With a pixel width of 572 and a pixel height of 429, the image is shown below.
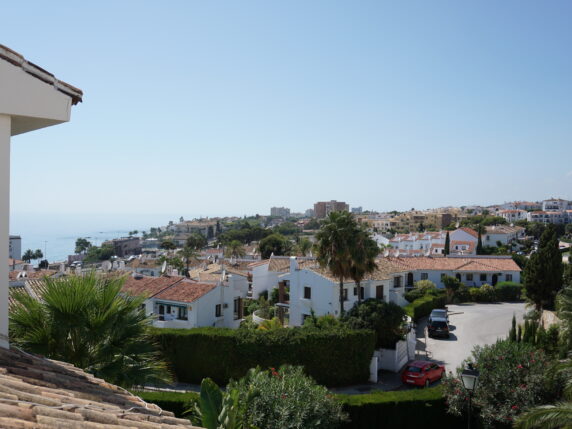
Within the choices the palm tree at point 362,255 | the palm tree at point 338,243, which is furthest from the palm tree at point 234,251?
the palm tree at point 338,243

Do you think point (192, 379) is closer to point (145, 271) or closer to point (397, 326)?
point (397, 326)

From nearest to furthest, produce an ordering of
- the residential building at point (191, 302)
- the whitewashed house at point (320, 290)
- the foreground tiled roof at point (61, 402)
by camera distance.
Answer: the foreground tiled roof at point (61, 402) < the residential building at point (191, 302) < the whitewashed house at point (320, 290)

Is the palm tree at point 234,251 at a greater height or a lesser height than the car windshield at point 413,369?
greater

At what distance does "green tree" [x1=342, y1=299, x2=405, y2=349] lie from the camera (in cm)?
2702

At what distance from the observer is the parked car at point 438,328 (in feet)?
111

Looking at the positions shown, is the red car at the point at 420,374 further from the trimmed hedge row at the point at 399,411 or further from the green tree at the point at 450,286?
the green tree at the point at 450,286

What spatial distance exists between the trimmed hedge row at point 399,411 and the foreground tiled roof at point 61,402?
42.3ft

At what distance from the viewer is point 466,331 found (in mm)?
35812

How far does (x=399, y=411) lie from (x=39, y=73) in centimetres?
1575

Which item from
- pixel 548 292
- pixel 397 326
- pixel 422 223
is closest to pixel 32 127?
pixel 397 326

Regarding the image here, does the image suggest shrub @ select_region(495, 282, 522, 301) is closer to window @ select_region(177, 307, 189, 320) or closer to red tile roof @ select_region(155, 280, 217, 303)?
red tile roof @ select_region(155, 280, 217, 303)

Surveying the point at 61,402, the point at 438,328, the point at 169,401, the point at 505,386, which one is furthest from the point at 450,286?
the point at 61,402

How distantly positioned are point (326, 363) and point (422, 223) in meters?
158

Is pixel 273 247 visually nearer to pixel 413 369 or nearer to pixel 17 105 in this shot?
pixel 413 369
